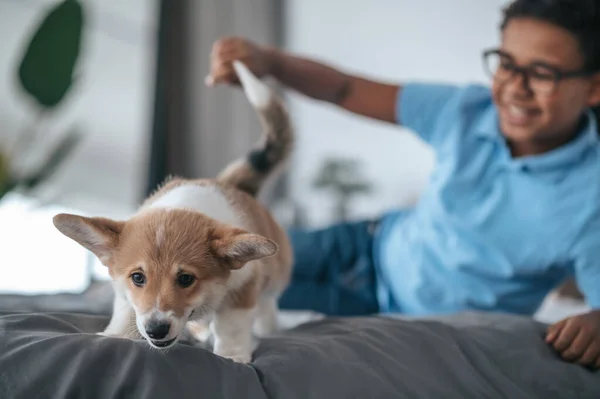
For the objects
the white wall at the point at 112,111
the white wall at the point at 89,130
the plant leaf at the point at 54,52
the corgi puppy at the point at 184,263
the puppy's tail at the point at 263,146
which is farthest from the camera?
the white wall at the point at 112,111

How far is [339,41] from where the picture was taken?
11.0 ft

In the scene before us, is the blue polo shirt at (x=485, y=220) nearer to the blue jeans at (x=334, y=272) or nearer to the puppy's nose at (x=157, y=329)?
the blue jeans at (x=334, y=272)

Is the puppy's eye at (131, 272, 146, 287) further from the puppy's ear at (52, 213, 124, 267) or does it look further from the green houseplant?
the green houseplant

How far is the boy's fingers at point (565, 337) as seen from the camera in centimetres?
94

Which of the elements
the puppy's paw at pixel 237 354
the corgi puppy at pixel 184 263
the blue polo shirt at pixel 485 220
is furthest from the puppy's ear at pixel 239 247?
the blue polo shirt at pixel 485 220

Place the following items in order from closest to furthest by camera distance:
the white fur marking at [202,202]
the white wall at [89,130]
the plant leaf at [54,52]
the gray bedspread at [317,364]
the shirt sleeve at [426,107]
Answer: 1. the gray bedspread at [317,364]
2. the white fur marking at [202,202]
3. the shirt sleeve at [426,107]
4. the plant leaf at [54,52]
5. the white wall at [89,130]

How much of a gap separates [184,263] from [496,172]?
83 cm

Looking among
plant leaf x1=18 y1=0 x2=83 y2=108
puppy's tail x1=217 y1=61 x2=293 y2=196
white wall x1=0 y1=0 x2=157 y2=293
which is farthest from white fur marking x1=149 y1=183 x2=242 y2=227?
white wall x1=0 y1=0 x2=157 y2=293

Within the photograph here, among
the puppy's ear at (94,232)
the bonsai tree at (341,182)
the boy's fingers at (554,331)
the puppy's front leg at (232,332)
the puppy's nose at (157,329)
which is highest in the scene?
the puppy's ear at (94,232)

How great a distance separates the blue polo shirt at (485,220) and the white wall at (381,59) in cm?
137

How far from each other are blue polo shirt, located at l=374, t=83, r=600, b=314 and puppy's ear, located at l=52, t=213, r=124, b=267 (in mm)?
788

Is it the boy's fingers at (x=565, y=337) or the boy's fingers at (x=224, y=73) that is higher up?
the boy's fingers at (x=224, y=73)

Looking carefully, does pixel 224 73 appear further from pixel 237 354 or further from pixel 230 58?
pixel 237 354

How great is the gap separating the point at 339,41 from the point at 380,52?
1.05ft
